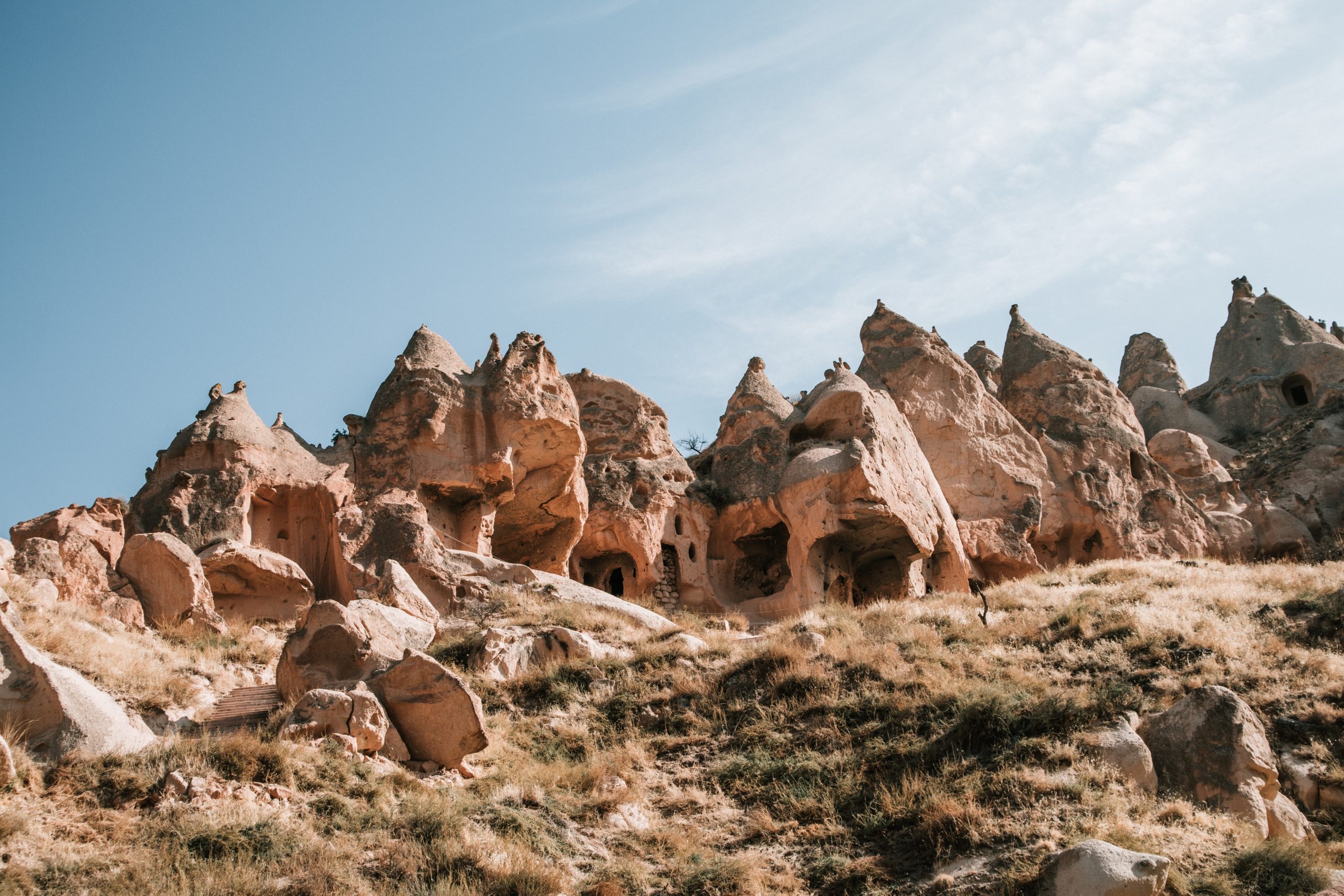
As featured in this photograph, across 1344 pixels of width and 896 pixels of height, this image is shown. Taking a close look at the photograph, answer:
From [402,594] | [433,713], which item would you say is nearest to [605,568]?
[402,594]

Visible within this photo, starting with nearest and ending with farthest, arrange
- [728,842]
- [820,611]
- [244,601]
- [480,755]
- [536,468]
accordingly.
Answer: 1. [728,842]
2. [480,755]
3. [244,601]
4. [820,611]
5. [536,468]

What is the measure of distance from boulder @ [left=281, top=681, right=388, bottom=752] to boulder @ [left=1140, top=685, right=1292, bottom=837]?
703 centimetres

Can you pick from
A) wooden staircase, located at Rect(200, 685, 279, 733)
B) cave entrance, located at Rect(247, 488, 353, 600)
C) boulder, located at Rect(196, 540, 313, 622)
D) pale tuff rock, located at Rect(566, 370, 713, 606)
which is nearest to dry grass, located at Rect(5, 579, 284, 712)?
wooden staircase, located at Rect(200, 685, 279, 733)

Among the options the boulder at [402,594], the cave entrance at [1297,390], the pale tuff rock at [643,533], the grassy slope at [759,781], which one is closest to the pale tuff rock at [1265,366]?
the cave entrance at [1297,390]

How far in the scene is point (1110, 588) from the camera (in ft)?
61.5

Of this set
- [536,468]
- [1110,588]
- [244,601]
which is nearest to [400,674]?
[244,601]

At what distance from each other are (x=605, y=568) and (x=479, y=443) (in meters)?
5.38

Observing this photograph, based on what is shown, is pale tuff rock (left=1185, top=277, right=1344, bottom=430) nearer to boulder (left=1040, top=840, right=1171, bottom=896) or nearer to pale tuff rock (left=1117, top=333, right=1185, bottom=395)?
pale tuff rock (left=1117, top=333, right=1185, bottom=395)

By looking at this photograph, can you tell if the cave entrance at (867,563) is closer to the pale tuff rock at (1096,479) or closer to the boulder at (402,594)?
the pale tuff rock at (1096,479)

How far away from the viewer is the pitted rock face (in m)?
18.5

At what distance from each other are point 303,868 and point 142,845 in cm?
108

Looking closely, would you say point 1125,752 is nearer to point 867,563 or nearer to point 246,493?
point 867,563

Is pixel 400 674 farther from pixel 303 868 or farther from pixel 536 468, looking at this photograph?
pixel 536 468

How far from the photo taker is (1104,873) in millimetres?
8203
